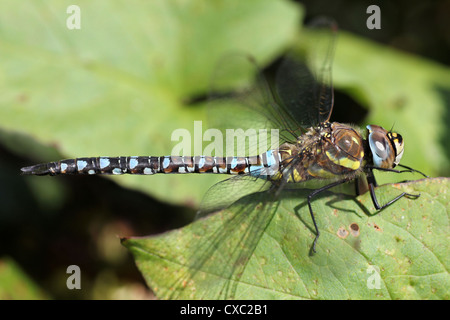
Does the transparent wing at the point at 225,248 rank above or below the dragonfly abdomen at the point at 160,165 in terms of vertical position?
below

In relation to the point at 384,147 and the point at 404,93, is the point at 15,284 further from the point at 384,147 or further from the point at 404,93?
the point at 404,93

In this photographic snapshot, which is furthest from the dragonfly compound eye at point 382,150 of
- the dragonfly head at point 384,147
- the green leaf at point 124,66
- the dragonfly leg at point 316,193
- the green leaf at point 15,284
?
the green leaf at point 15,284

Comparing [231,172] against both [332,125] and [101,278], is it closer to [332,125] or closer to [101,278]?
[332,125]

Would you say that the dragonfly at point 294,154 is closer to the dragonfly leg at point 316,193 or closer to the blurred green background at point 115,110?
the dragonfly leg at point 316,193

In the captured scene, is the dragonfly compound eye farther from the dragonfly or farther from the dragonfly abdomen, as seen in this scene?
the dragonfly abdomen

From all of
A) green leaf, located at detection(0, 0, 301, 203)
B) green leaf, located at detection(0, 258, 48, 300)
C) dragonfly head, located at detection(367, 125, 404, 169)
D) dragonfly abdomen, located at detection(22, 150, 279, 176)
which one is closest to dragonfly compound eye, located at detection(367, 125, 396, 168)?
dragonfly head, located at detection(367, 125, 404, 169)

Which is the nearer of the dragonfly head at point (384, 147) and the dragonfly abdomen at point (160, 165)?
the dragonfly head at point (384, 147)

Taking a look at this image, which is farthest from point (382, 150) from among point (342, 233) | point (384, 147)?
point (342, 233)
